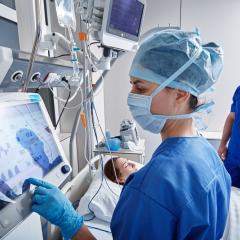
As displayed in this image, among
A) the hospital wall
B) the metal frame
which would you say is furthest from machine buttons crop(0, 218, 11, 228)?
the hospital wall

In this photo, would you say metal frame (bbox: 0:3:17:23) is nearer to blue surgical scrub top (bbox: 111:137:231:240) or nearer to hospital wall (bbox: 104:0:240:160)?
blue surgical scrub top (bbox: 111:137:231:240)

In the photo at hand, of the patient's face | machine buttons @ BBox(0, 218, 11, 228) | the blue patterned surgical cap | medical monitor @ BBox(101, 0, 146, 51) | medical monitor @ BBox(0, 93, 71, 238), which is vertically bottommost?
the patient's face

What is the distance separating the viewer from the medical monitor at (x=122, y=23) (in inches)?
47.6

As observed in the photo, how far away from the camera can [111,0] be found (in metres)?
1.19

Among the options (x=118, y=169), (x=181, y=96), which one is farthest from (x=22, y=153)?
(x=118, y=169)

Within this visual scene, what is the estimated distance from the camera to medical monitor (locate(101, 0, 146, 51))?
1.21m

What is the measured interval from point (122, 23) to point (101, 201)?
1.15 meters

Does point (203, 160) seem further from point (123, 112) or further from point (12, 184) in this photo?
point (123, 112)

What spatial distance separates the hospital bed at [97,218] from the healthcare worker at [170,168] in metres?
0.61

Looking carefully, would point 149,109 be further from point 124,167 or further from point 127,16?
point 124,167

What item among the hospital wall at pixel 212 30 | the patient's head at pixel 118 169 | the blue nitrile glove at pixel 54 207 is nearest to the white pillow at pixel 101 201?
the patient's head at pixel 118 169

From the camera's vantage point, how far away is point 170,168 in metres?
0.73

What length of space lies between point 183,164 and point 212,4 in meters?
3.09

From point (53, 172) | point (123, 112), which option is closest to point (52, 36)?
point (53, 172)
